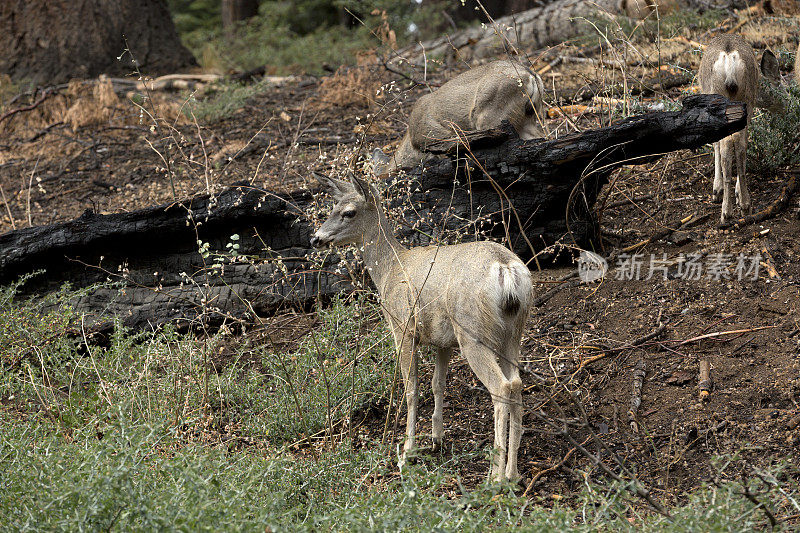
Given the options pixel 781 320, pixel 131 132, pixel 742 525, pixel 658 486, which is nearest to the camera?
pixel 742 525

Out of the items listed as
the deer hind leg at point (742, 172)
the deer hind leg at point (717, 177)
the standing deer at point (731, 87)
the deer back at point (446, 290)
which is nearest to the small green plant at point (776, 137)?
Result: the standing deer at point (731, 87)

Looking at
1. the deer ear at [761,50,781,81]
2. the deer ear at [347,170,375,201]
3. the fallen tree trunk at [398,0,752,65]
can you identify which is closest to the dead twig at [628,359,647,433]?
the deer ear at [347,170,375,201]

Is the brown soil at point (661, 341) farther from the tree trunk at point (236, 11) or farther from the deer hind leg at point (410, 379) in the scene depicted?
the tree trunk at point (236, 11)

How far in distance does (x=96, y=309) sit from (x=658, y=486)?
566 cm

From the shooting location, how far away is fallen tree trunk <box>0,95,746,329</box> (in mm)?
7070

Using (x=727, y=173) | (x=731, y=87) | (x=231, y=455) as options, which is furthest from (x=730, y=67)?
(x=231, y=455)

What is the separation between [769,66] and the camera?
26.8ft

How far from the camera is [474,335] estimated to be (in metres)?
5.11

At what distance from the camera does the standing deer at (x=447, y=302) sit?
5020mm

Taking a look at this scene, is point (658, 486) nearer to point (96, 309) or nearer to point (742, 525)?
point (742, 525)

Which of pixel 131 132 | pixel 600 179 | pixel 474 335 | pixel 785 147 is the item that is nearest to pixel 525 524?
pixel 474 335

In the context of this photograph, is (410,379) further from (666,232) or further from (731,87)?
(731,87)

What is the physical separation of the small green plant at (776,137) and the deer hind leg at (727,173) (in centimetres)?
66

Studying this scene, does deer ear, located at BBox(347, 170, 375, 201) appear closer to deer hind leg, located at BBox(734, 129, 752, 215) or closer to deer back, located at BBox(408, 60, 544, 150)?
deer back, located at BBox(408, 60, 544, 150)
